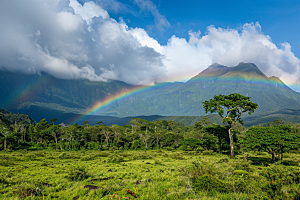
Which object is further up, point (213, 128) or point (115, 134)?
point (213, 128)

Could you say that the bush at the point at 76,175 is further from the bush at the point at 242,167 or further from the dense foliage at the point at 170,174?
the bush at the point at 242,167

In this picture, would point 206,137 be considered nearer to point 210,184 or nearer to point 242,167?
point 242,167

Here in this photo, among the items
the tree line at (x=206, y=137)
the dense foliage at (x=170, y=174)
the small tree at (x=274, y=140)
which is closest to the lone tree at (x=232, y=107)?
the tree line at (x=206, y=137)

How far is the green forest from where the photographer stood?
28.1 feet

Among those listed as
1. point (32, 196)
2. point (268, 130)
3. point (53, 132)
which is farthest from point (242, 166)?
point (53, 132)

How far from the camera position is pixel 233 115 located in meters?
28.2

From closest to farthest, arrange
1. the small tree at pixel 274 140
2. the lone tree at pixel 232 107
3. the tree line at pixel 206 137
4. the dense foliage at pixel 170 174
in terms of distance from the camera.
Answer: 1. the dense foliage at pixel 170 174
2. the small tree at pixel 274 140
3. the tree line at pixel 206 137
4. the lone tree at pixel 232 107

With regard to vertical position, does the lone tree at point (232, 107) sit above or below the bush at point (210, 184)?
above

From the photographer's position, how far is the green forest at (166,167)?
858cm

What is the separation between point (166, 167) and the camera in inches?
816

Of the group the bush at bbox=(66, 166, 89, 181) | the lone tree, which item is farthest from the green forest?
the lone tree

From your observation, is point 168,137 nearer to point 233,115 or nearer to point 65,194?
point 233,115

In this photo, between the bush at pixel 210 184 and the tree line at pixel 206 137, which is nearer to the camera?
the bush at pixel 210 184

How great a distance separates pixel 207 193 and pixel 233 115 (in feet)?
75.8
